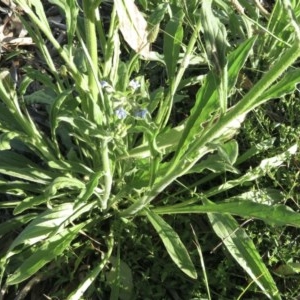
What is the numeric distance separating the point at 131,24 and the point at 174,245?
0.64m

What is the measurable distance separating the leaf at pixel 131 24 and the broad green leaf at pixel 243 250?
1.99ft

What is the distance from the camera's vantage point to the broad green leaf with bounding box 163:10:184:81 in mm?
1494

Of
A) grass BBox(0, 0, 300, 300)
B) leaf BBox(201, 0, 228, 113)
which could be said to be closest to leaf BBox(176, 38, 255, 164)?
grass BBox(0, 0, 300, 300)

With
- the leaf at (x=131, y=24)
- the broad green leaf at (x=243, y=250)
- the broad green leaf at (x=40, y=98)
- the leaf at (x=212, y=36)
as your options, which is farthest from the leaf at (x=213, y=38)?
the broad green leaf at (x=40, y=98)

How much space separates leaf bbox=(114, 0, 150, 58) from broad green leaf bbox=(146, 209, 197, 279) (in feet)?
1.89

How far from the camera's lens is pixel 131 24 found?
1017 millimetres

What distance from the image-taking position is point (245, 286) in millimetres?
1567

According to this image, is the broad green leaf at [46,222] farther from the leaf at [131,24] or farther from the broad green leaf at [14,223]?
the leaf at [131,24]

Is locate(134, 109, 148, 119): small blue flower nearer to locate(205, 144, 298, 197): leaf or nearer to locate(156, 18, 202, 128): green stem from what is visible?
locate(156, 18, 202, 128): green stem

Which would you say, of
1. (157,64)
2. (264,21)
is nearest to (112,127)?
(157,64)

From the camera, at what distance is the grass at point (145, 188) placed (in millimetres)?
1368

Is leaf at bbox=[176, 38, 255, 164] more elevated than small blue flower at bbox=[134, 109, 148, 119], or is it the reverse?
small blue flower at bbox=[134, 109, 148, 119]

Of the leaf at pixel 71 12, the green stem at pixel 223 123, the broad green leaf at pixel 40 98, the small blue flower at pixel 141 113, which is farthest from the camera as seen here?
the broad green leaf at pixel 40 98

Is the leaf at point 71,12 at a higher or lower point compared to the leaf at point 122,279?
higher
